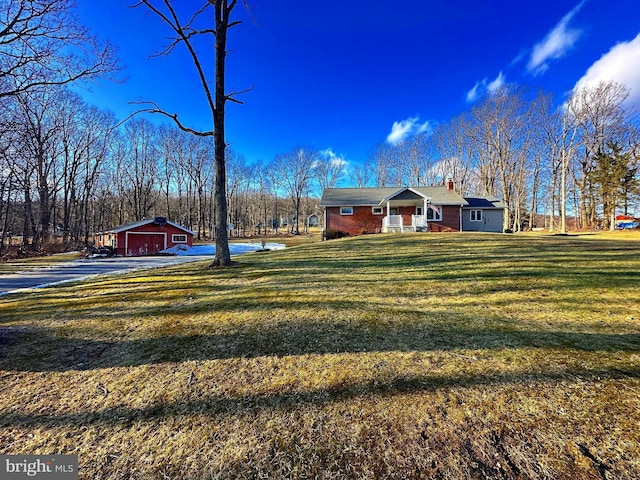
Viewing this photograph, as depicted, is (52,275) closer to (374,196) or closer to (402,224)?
(402,224)

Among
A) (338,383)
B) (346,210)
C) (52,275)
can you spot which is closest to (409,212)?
(346,210)

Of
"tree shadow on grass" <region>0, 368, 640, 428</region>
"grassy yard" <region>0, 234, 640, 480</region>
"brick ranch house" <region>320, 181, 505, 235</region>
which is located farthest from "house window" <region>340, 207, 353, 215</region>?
"tree shadow on grass" <region>0, 368, 640, 428</region>

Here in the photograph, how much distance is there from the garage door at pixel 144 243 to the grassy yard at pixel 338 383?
22.0m

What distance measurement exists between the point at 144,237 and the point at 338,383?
91.7 feet

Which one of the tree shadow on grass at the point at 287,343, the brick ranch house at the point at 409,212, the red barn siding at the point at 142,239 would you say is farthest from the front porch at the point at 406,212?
the tree shadow on grass at the point at 287,343

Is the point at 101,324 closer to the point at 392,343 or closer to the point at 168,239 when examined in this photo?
the point at 392,343

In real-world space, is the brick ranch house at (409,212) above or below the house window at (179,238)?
above

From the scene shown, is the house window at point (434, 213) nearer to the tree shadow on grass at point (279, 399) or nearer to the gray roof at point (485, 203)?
the gray roof at point (485, 203)

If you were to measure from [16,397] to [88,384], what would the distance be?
0.62 metres

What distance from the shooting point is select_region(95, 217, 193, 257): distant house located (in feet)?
81.6

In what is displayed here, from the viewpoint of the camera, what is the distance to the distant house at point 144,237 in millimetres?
24859

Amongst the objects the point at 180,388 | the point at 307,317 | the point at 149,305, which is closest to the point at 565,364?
the point at 307,317

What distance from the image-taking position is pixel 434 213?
81.7 ft

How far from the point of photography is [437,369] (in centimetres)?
296
